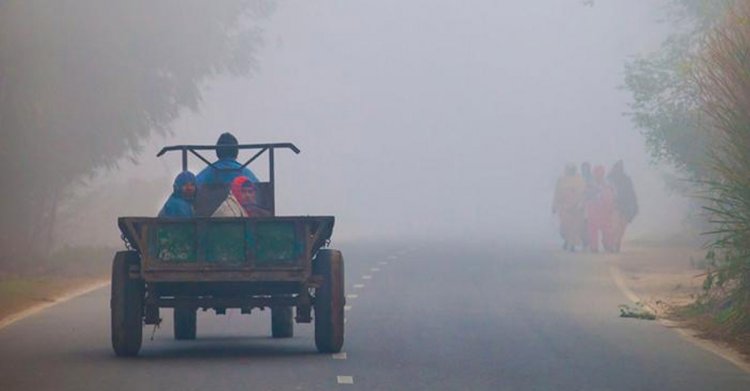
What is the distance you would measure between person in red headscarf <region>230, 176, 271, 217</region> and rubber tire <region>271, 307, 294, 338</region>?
4.40ft

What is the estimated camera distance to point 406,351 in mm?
18266

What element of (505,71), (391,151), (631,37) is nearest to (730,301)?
(631,37)

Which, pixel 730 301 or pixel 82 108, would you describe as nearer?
pixel 730 301

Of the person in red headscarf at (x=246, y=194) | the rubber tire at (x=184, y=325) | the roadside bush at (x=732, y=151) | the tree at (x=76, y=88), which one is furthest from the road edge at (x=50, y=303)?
the roadside bush at (x=732, y=151)

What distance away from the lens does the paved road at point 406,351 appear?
15711mm

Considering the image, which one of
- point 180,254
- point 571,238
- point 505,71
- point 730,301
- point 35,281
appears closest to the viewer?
point 180,254

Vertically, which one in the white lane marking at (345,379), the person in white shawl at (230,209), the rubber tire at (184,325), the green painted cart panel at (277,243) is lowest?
the white lane marking at (345,379)

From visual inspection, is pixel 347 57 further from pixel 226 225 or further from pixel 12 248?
pixel 226 225

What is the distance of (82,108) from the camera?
36.4m

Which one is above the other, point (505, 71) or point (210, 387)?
point (505, 71)

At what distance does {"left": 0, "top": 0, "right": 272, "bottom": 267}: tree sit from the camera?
34.0m

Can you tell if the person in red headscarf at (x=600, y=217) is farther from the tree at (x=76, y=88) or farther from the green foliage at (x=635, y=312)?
the green foliage at (x=635, y=312)

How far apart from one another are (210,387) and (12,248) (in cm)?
2125

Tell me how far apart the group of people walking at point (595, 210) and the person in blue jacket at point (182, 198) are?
26.7 m
